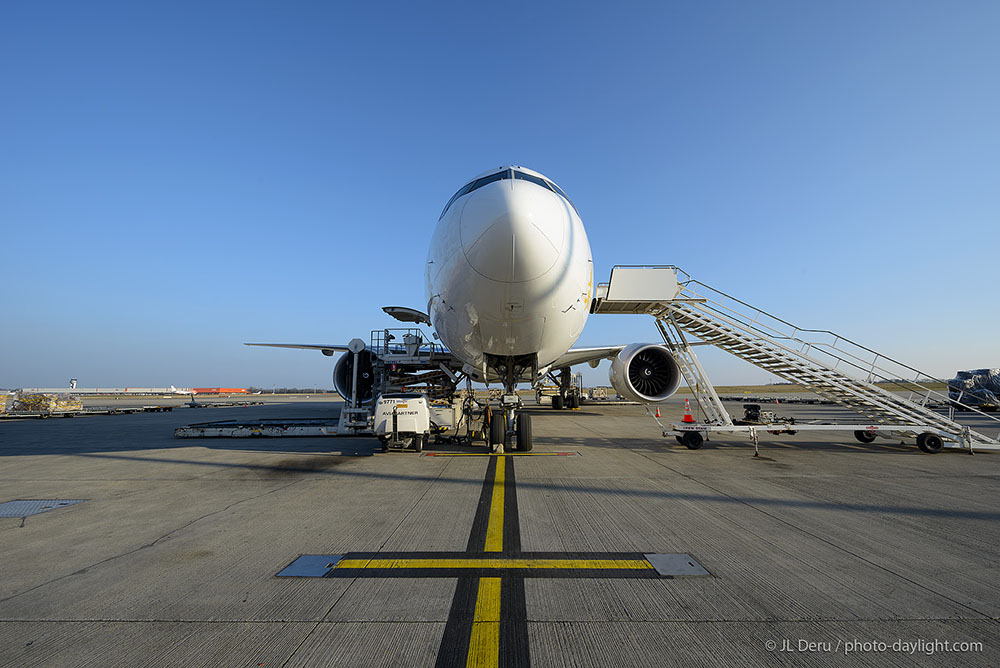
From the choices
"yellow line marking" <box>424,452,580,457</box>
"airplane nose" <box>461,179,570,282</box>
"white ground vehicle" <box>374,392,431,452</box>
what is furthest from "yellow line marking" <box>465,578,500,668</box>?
"white ground vehicle" <box>374,392,431,452</box>

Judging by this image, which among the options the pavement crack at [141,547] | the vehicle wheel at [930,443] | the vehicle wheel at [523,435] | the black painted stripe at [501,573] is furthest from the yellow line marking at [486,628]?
the vehicle wheel at [930,443]

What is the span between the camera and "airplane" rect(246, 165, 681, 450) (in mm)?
5621

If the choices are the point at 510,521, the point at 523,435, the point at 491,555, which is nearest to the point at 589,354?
the point at 523,435

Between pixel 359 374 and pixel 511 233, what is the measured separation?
1264cm

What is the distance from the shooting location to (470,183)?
704cm

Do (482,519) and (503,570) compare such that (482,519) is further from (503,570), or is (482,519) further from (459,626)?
(459,626)

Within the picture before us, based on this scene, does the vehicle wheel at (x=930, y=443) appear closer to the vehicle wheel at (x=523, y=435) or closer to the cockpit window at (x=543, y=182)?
the vehicle wheel at (x=523, y=435)

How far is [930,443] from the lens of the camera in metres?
9.91

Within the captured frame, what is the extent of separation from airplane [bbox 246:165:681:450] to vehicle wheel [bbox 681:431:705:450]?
4298 mm

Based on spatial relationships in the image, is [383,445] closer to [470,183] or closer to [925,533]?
[470,183]

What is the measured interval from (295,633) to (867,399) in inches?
497

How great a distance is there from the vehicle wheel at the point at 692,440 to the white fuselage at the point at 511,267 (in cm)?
471

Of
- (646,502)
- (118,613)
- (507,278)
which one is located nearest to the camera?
(118,613)

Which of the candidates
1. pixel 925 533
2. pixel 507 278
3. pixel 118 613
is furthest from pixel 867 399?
pixel 118 613
